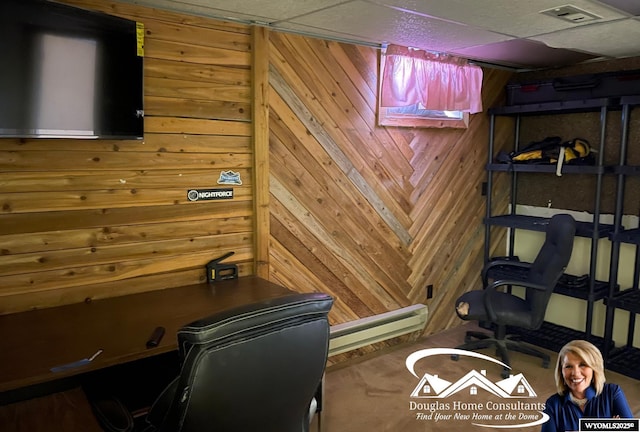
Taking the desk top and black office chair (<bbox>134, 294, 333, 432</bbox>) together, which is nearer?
black office chair (<bbox>134, 294, 333, 432</bbox>)

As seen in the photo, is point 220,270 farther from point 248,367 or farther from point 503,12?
point 503,12

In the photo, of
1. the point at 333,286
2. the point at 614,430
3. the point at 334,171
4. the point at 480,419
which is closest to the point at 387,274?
the point at 333,286

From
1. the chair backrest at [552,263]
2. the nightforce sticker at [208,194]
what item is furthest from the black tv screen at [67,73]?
the chair backrest at [552,263]

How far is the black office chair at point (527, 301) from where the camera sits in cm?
344

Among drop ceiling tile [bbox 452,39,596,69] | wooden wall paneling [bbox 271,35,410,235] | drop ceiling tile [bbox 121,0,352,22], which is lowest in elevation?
wooden wall paneling [bbox 271,35,410,235]

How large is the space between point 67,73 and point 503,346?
3.19 metres

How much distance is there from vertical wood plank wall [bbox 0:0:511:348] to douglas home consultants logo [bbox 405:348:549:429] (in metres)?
0.68

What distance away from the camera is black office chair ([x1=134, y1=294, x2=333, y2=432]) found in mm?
1470

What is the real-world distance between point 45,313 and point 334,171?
6.09 feet

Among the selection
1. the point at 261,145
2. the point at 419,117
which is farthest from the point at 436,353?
the point at 261,145

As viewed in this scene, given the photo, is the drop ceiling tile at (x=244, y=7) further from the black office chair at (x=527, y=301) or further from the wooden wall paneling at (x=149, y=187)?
the black office chair at (x=527, y=301)

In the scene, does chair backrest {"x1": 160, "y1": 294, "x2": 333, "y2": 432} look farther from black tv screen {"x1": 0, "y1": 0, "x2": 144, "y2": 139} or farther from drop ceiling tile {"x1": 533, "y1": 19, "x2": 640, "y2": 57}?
drop ceiling tile {"x1": 533, "y1": 19, "x2": 640, "y2": 57}

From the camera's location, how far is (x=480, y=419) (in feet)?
9.73

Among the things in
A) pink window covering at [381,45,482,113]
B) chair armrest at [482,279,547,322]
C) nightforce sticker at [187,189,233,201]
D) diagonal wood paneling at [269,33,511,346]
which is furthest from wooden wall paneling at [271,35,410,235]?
chair armrest at [482,279,547,322]
